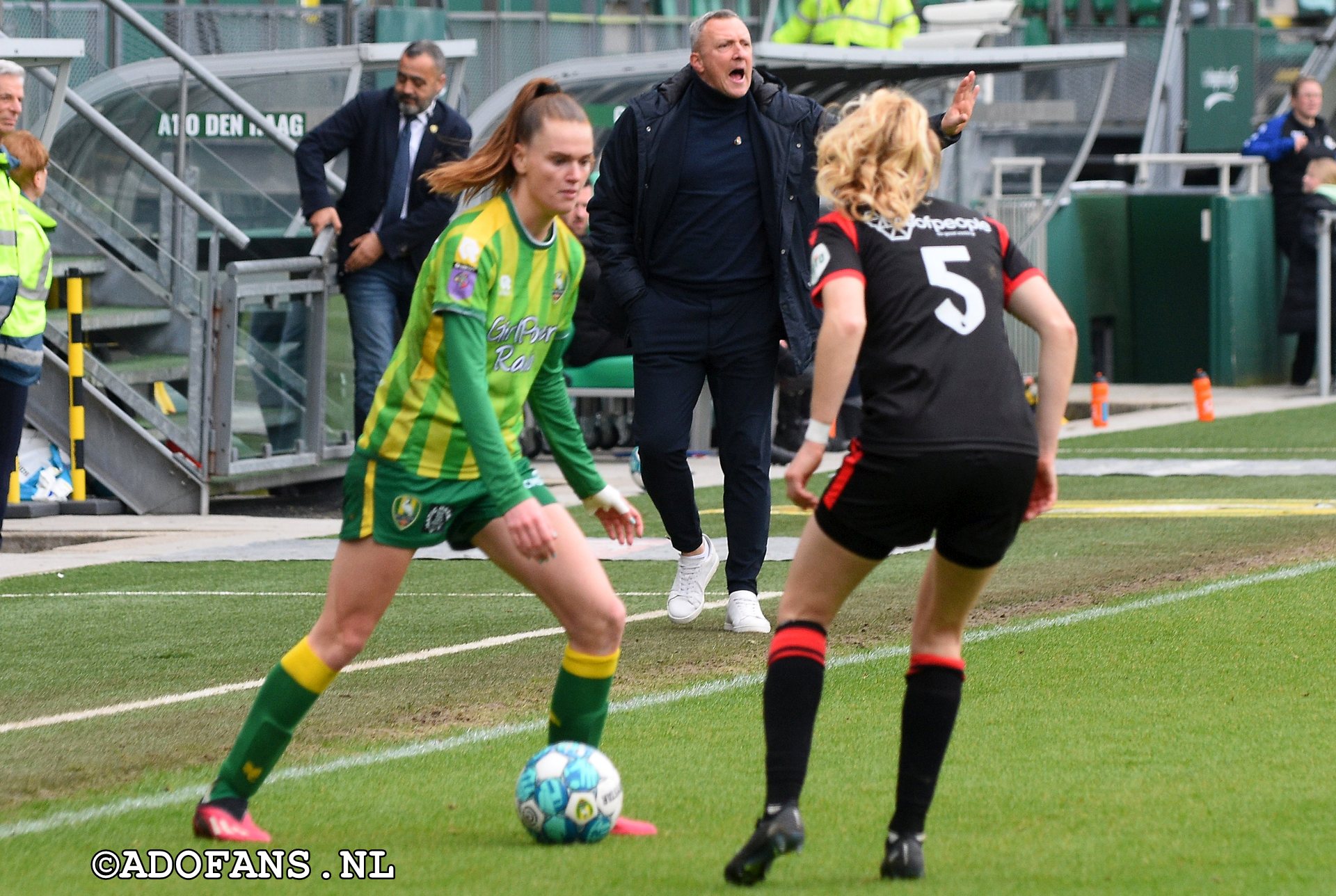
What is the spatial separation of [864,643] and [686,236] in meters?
1.56

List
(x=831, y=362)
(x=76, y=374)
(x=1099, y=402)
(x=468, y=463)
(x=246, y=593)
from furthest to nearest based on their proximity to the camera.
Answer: (x=1099, y=402) → (x=76, y=374) → (x=246, y=593) → (x=468, y=463) → (x=831, y=362)

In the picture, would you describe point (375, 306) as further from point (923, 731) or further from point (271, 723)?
point (923, 731)

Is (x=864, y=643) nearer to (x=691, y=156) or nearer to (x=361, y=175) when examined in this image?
(x=691, y=156)

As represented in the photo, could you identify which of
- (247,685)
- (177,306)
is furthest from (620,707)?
(177,306)

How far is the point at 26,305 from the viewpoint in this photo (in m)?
10.6

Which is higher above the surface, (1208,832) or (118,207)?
(118,207)

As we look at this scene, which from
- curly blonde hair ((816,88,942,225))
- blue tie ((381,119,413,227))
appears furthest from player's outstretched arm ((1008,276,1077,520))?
blue tie ((381,119,413,227))

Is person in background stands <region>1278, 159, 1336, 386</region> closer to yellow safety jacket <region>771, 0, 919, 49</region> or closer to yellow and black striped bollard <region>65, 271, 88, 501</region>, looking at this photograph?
yellow safety jacket <region>771, 0, 919, 49</region>

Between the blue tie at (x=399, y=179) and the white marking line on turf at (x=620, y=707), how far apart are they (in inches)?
203

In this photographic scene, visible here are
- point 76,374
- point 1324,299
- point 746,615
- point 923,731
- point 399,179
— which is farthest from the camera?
point 1324,299

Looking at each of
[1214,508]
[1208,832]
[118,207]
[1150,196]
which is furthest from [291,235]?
[1150,196]

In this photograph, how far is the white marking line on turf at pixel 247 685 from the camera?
6609 mm

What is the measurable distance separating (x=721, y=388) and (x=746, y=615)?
822 millimetres

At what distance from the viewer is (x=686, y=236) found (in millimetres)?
7883
